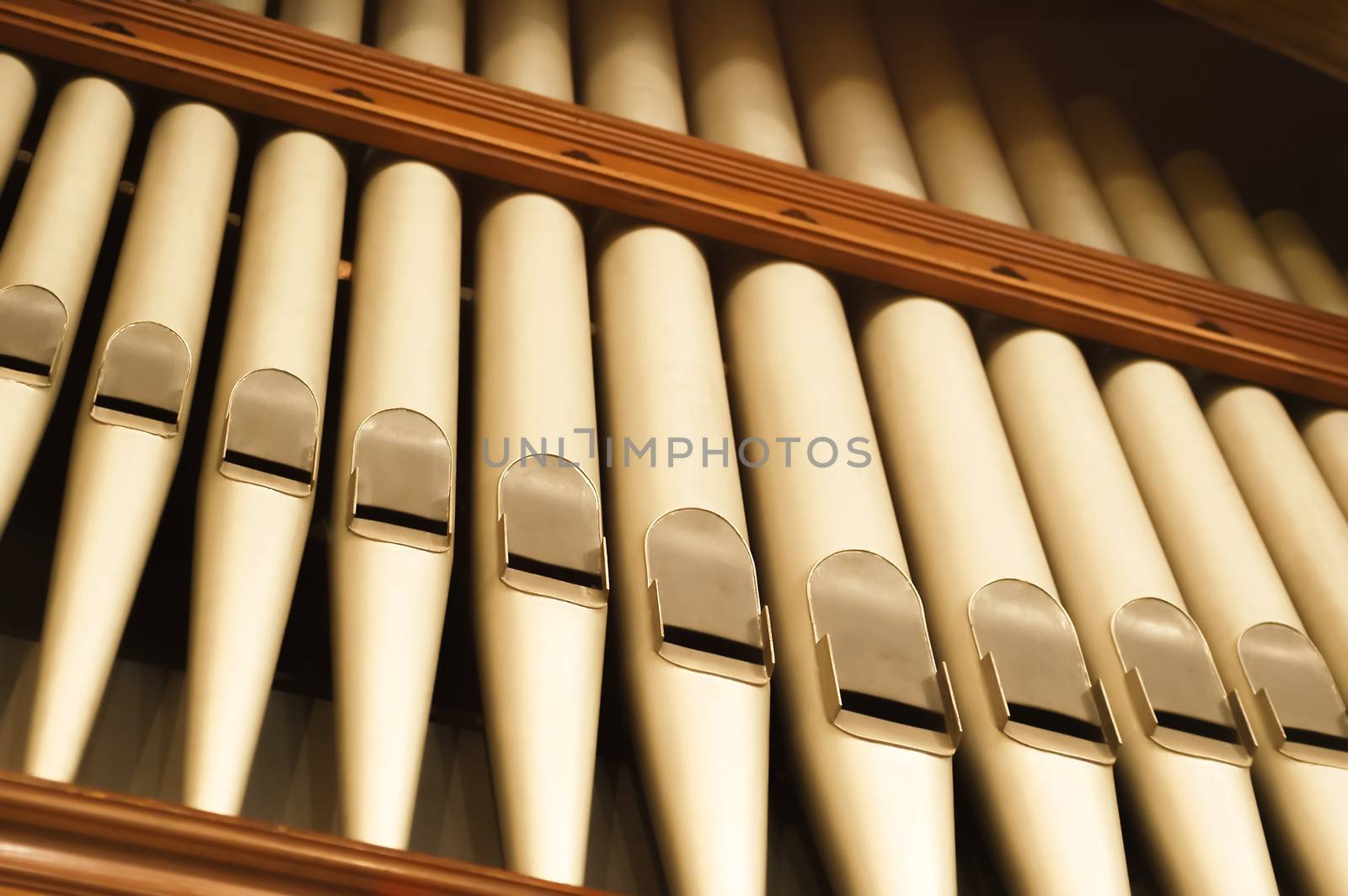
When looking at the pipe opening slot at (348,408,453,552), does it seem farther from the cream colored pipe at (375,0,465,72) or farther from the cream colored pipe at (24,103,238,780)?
the cream colored pipe at (375,0,465,72)

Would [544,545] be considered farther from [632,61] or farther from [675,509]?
[632,61]

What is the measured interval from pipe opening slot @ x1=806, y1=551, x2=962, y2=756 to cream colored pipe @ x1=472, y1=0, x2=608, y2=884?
27 cm

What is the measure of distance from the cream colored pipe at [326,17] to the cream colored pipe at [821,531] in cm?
79


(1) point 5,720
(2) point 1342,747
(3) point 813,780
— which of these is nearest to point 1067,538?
(2) point 1342,747

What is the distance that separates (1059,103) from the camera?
361 cm

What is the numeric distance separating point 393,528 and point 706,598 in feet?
1.17

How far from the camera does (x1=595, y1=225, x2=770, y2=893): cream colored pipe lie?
4.83ft

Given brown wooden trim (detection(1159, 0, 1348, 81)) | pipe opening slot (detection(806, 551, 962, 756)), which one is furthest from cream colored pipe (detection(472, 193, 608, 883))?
brown wooden trim (detection(1159, 0, 1348, 81))

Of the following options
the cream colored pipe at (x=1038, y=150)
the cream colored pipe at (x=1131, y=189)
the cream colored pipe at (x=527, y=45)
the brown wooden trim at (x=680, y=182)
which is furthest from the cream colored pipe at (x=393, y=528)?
the cream colored pipe at (x=1131, y=189)

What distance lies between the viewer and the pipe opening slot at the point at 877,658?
1623 millimetres

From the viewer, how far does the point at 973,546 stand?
190 centimetres

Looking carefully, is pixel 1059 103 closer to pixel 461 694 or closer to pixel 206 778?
pixel 461 694

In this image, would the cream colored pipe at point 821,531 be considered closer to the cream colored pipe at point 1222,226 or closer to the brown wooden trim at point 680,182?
the brown wooden trim at point 680,182

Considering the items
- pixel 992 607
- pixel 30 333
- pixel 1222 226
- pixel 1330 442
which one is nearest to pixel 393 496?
pixel 30 333
